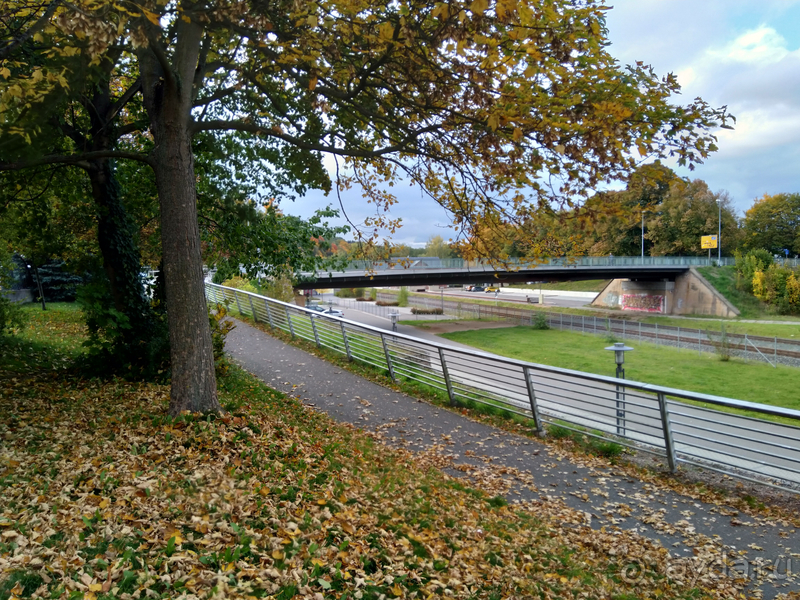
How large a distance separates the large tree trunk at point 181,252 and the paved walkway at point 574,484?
9.06 feet

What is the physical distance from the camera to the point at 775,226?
2338 inches

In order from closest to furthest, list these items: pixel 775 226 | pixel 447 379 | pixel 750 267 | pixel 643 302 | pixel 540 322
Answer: pixel 447 379 → pixel 540 322 → pixel 750 267 → pixel 643 302 → pixel 775 226

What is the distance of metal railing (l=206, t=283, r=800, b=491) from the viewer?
18.5ft

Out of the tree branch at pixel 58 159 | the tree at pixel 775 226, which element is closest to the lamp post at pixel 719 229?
the tree at pixel 775 226

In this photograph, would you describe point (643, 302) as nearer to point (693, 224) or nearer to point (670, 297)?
point (670, 297)

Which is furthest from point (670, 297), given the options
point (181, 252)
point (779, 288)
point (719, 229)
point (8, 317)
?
point (181, 252)

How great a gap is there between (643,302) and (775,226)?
69.5 feet

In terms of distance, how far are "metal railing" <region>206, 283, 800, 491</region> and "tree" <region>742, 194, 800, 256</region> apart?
191 ft

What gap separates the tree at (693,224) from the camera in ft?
177

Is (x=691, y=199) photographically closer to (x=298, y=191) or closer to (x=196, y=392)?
(x=298, y=191)

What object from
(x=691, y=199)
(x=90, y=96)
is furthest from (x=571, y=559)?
(x=691, y=199)

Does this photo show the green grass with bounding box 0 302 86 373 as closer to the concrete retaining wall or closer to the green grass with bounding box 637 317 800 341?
the green grass with bounding box 637 317 800 341

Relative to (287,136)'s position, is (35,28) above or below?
above

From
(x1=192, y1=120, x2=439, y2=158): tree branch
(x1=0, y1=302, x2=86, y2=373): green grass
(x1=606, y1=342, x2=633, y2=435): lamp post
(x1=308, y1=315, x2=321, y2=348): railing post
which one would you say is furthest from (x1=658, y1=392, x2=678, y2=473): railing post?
(x1=0, y1=302, x2=86, y2=373): green grass
